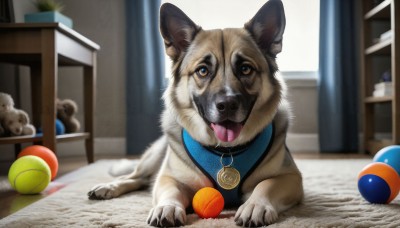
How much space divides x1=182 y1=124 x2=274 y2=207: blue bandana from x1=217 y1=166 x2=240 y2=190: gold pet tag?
0.01 metres

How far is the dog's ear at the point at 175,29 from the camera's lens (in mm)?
1670

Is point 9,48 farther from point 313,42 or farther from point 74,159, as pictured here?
point 313,42

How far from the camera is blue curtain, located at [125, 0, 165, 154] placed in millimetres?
4055

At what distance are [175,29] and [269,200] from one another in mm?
814

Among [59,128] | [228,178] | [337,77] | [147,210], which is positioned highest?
[337,77]

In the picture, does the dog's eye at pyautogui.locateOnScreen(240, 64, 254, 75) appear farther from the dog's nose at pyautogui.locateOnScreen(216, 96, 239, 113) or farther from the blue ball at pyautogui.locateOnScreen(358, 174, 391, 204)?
the blue ball at pyautogui.locateOnScreen(358, 174, 391, 204)

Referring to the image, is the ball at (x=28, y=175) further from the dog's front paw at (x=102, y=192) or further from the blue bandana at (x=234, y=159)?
the blue bandana at (x=234, y=159)

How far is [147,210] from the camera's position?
1604 mm

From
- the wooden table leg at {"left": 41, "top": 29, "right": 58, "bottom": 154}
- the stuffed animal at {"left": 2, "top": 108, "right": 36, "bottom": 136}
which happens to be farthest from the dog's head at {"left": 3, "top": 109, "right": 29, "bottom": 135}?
the wooden table leg at {"left": 41, "top": 29, "right": 58, "bottom": 154}

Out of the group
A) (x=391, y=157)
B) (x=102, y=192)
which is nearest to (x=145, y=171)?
(x=102, y=192)

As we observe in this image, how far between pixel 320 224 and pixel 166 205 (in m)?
0.51

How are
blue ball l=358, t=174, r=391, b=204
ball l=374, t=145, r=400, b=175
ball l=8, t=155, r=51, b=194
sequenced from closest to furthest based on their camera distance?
blue ball l=358, t=174, r=391, b=204
ball l=8, t=155, r=51, b=194
ball l=374, t=145, r=400, b=175

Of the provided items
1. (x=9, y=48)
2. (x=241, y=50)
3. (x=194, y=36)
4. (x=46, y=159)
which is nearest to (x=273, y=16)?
(x=241, y=50)

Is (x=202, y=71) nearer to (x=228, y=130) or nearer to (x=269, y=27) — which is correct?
(x=228, y=130)
